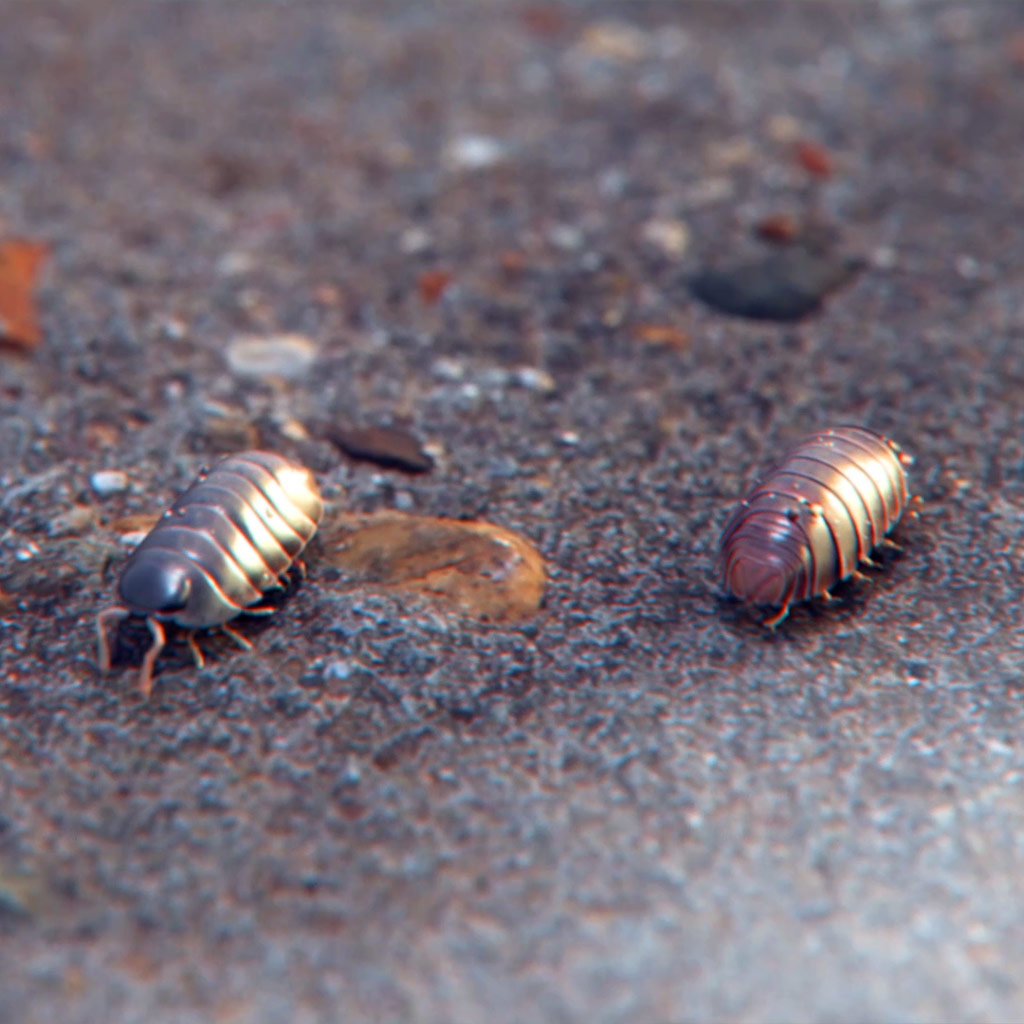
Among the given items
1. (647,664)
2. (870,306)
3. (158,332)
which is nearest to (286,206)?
(158,332)

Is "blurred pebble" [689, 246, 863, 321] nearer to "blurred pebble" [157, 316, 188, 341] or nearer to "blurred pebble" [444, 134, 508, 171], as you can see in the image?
"blurred pebble" [444, 134, 508, 171]

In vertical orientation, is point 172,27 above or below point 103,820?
above

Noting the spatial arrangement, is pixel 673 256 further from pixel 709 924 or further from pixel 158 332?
pixel 709 924

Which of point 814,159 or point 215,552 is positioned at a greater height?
point 215,552

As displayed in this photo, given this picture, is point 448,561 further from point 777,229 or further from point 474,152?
point 474,152

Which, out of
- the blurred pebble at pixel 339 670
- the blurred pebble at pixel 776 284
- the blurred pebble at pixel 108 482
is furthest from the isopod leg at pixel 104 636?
the blurred pebble at pixel 776 284

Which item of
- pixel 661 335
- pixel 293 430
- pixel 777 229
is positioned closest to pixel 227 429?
pixel 293 430

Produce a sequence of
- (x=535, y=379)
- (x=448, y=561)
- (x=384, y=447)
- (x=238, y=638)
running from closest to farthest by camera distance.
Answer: (x=238, y=638), (x=448, y=561), (x=384, y=447), (x=535, y=379)
